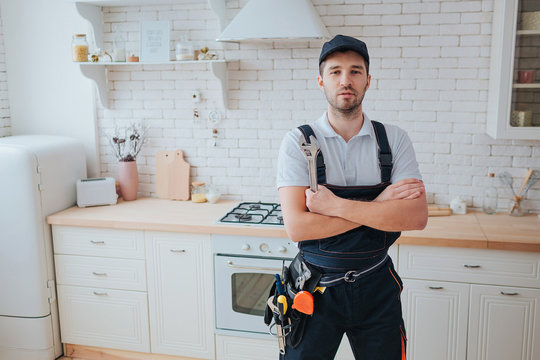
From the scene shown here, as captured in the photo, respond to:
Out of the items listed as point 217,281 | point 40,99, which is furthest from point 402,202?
point 40,99

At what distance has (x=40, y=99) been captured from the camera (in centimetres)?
388

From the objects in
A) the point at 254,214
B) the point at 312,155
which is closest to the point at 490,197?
the point at 254,214

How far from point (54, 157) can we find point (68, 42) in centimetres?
89

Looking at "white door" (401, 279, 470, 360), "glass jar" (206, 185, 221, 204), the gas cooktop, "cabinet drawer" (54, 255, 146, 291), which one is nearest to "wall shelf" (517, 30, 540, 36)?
"white door" (401, 279, 470, 360)

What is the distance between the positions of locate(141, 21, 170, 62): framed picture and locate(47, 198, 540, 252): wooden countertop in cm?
98

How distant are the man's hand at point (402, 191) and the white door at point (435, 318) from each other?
1.01m

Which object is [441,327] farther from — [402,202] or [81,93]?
[81,93]

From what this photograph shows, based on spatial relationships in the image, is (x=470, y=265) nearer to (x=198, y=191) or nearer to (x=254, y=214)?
(x=254, y=214)

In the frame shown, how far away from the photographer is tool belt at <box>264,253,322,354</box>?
2064 mm

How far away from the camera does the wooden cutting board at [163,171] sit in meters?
3.75

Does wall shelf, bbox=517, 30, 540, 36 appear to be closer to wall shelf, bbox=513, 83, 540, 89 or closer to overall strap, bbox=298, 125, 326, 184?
wall shelf, bbox=513, 83, 540, 89

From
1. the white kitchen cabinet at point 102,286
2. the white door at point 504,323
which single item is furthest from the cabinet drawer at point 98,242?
the white door at point 504,323

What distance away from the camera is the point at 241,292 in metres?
3.16

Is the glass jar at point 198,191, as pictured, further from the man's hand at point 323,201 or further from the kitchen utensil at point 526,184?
the kitchen utensil at point 526,184
